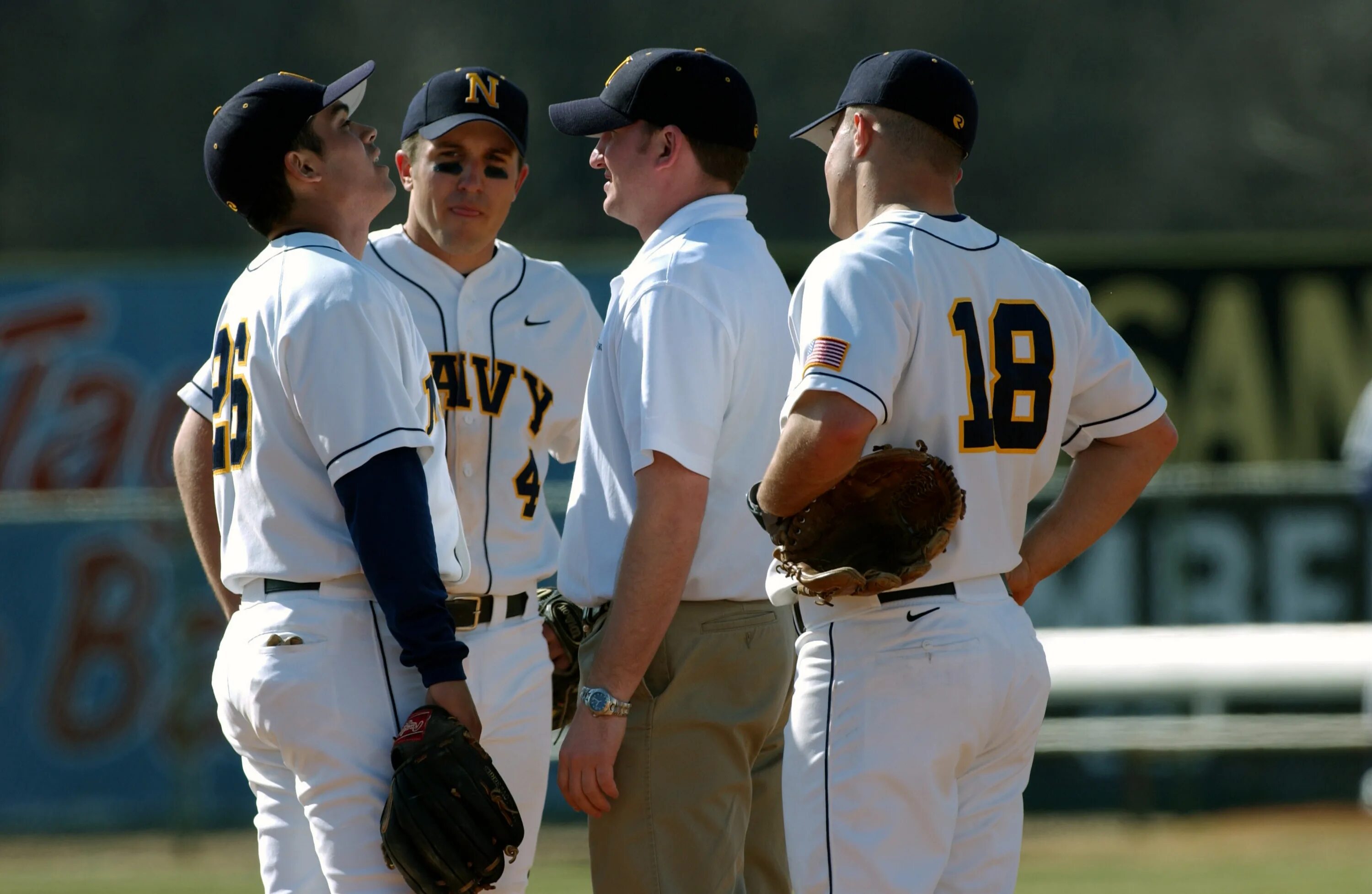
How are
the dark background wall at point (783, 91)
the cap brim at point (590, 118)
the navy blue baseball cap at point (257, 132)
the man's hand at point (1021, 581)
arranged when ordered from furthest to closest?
the dark background wall at point (783, 91) → the cap brim at point (590, 118) → the man's hand at point (1021, 581) → the navy blue baseball cap at point (257, 132)

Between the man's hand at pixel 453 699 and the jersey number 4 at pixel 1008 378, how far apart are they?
0.96m

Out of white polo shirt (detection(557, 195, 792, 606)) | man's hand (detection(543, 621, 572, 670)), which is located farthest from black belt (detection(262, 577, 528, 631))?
white polo shirt (detection(557, 195, 792, 606))

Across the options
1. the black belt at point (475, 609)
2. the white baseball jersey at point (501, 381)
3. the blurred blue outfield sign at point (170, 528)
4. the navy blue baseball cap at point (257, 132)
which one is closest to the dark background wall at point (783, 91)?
the blurred blue outfield sign at point (170, 528)

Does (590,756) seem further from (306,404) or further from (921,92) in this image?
(921,92)

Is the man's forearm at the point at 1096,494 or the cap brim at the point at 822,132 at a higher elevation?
the cap brim at the point at 822,132

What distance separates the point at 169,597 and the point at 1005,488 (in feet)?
20.2

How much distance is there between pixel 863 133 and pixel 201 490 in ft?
4.98

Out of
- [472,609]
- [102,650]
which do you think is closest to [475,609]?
[472,609]

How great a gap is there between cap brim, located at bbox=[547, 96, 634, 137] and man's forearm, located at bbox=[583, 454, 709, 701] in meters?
0.73

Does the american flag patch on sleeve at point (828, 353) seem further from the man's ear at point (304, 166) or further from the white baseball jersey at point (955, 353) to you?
the man's ear at point (304, 166)

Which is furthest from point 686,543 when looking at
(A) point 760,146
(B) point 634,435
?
(A) point 760,146

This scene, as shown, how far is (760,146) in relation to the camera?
46.2 feet

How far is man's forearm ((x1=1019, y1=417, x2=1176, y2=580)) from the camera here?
3.30 metres

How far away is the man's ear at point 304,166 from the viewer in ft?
10.0
